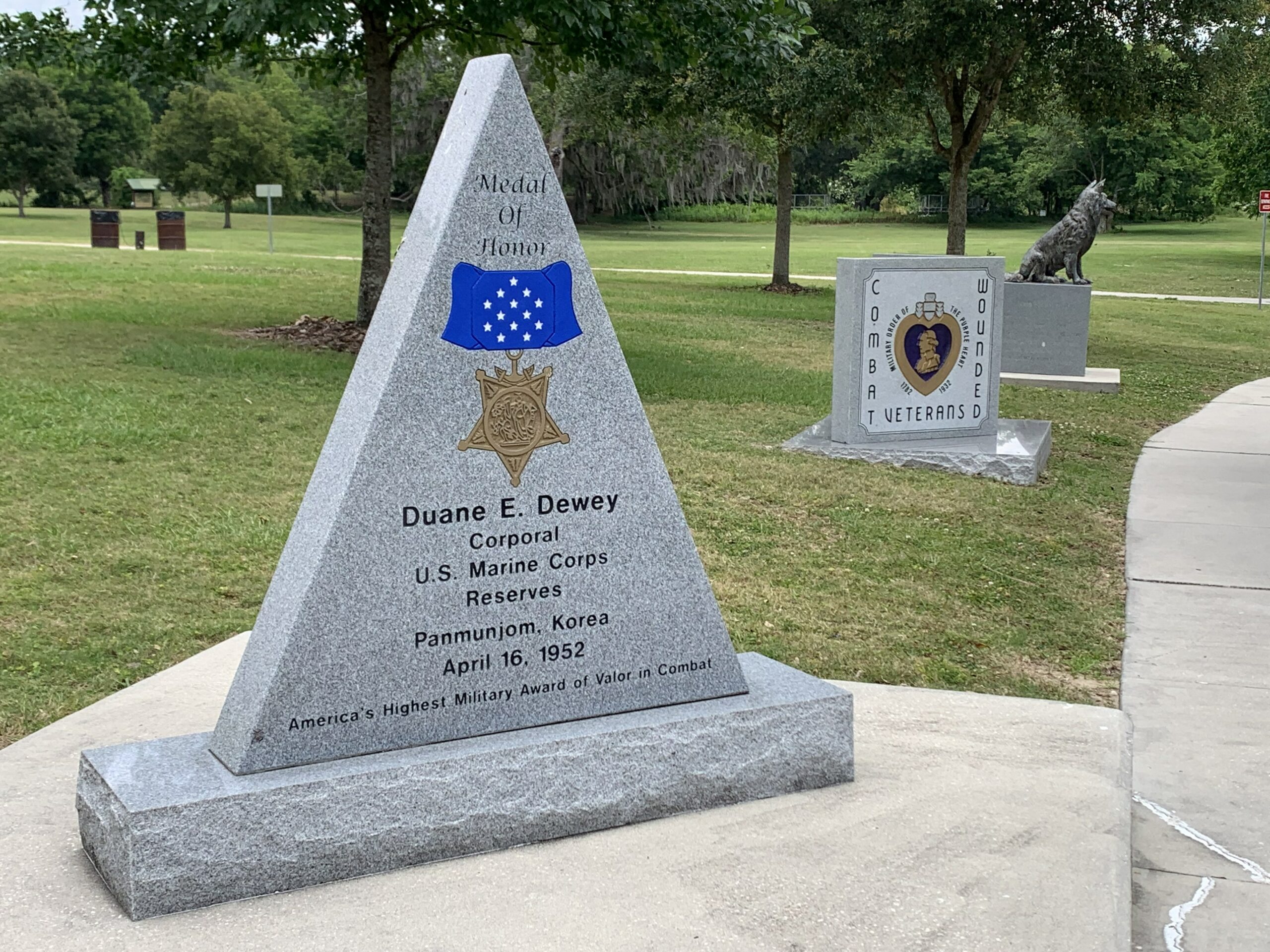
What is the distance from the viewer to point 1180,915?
11.8 feet

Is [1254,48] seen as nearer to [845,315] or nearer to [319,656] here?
[845,315]

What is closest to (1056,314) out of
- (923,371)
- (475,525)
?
(923,371)

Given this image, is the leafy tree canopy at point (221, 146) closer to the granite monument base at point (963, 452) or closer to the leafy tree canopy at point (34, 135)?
the leafy tree canopy at point (34, 135)

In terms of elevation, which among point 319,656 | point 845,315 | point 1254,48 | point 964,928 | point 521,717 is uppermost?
point 1254,48

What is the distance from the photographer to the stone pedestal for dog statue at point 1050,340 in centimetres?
1473

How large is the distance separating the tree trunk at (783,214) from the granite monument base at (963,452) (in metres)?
17.4

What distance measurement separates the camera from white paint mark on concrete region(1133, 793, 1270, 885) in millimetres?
3799

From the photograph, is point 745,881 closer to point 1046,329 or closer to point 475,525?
point 475,525

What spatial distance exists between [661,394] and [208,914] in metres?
9.82

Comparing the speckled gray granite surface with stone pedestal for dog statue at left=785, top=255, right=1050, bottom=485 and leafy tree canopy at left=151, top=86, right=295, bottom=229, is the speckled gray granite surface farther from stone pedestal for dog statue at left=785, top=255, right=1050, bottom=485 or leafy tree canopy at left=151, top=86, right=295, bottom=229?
leafy tree canopy at left=151, top=86, right=295, bottom=229

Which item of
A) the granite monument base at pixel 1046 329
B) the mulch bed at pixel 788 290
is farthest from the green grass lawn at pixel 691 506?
the mulch bed at pixel 788 290

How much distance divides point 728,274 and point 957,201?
12351mm

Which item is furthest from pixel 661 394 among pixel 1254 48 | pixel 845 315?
pixel 1254 48

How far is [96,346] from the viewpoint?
550 inches
